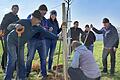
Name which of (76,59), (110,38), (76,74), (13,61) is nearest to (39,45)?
(13,61)

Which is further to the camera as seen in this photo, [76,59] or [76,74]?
[76,74]

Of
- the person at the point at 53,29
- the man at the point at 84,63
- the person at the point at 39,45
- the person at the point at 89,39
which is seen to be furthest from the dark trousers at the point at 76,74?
the person at the point at 89,39

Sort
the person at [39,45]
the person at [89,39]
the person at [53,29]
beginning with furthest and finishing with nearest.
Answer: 1. the person at [89,39]
2. the person at [53,29]
3. the person at [39,45]

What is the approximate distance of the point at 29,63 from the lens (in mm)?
10867

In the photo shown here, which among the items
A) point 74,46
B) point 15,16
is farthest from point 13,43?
point 15,16

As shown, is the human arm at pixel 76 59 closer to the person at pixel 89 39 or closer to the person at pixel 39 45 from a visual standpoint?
the person at pixel 39 45

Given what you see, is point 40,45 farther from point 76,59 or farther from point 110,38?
point 110,38

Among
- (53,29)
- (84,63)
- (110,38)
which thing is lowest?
(84,63)

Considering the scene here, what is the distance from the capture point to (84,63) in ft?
29.0

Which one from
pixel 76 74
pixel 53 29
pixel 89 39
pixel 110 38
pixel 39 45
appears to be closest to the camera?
pixel 76 74

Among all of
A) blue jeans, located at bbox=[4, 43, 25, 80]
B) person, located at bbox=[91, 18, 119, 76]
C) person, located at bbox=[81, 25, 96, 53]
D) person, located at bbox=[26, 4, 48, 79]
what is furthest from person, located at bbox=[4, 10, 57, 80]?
person, located at bbox=[81, 25, 96, 53]

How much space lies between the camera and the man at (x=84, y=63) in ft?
28.8

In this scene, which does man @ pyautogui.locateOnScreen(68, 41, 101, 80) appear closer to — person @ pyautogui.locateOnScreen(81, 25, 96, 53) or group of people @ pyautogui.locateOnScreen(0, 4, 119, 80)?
group of people @ pyautogui.locateOnScreen(0, 4, 119, 80)

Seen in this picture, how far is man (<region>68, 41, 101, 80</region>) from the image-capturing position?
28.8 ft
